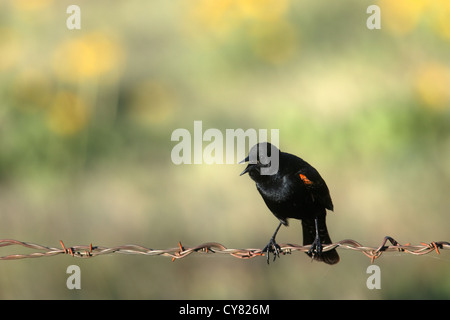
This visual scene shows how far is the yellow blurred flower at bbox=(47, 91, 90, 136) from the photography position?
672 cm

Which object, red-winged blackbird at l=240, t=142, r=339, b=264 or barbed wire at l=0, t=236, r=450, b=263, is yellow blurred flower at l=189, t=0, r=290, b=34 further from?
barbed wire at l=0, t=236, r=450, b=263

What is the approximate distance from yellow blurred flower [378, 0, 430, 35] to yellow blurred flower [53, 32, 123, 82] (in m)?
3.29

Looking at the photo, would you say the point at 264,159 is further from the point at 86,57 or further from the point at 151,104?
the point at 151,104

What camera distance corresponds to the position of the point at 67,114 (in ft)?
22.4

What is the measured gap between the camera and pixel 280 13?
7.86 metres

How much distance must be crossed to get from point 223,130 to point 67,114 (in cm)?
177

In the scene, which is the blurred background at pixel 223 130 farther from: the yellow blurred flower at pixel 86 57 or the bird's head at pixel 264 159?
the bird's head at pixel 264 159

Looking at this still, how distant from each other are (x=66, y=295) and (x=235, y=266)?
63.3 inches

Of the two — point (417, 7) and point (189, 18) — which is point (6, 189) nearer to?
point (189, 18)

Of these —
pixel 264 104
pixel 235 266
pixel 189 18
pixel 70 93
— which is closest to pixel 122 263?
pixel 235 266

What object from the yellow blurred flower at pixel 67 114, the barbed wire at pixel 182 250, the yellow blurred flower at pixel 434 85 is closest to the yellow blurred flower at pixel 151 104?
the yellow blurred flower at pixel 67 114

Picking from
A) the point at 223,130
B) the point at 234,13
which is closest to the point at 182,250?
the point at 223,130

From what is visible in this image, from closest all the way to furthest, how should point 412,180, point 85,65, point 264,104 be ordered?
point 412,180 < point 85,65 < point 264,104

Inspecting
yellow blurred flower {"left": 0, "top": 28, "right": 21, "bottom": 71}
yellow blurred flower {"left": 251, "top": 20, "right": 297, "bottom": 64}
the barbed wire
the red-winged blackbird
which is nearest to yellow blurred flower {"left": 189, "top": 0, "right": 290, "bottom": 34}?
yellow blurred flower {"left": 251, "top": 20, "right": 297, "bottom": 64}
